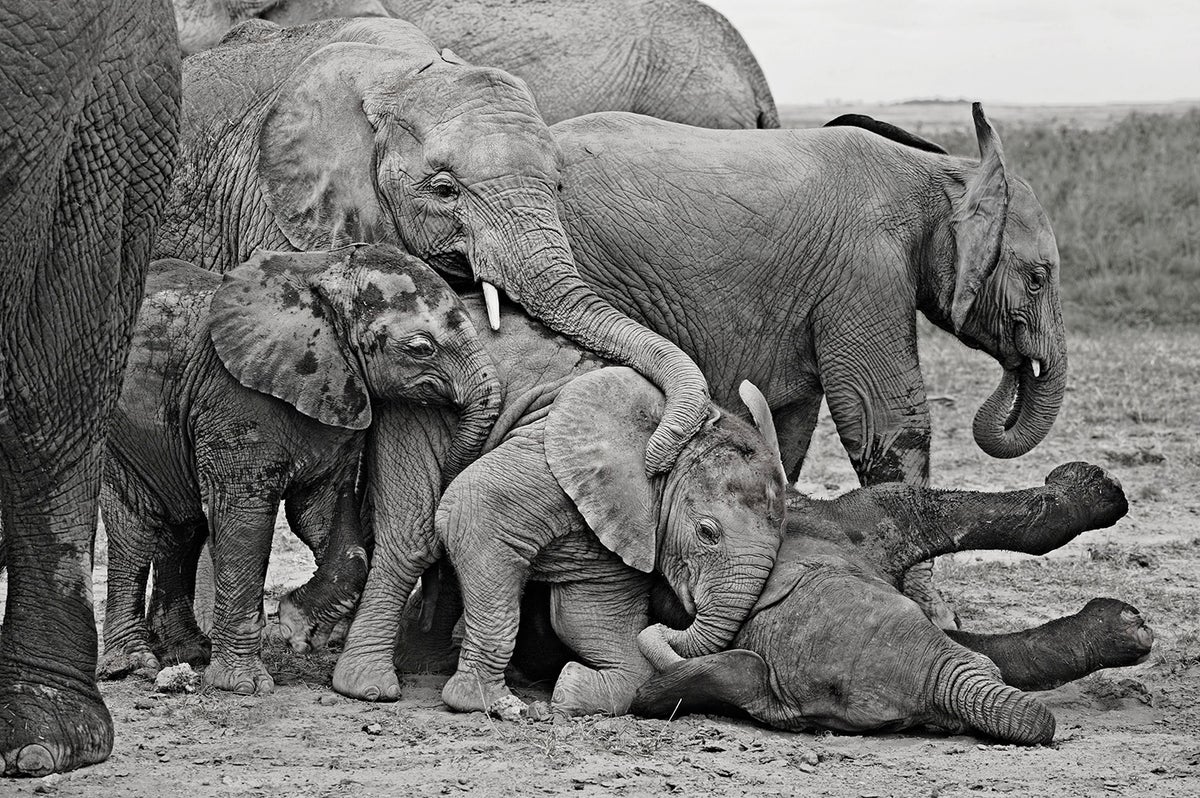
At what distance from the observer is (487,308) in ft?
17.5

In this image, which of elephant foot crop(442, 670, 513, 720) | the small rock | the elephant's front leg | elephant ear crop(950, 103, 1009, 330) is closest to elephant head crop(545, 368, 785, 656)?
elephant foot crop(442, 670, 513, 720)

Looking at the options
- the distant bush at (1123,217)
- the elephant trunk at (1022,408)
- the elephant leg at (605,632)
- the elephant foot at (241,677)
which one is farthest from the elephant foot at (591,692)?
the distant bush at (1123,217)

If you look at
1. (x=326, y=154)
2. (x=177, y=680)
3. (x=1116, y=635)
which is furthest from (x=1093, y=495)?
(x=177, y=680)

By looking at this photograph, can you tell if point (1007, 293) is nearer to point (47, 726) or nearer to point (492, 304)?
point (492, 304)

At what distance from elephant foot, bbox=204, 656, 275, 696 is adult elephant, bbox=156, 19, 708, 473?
1.19m

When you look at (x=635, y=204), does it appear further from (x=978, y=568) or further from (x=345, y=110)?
(x=978, y=568)

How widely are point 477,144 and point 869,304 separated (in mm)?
1506

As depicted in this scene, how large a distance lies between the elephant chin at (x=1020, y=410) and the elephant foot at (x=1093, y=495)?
3.72ft

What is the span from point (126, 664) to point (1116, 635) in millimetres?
2751

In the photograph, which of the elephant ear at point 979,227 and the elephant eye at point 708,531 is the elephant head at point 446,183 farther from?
the elephant ear at point 979,227

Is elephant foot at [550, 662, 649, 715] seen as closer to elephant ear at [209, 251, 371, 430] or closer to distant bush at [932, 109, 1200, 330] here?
elephant ear at [209, 251, 371, 430]

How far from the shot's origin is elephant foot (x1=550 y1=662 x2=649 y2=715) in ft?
16.0

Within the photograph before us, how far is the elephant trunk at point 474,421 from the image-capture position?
5.12 metres

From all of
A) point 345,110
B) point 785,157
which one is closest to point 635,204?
point 785,157
